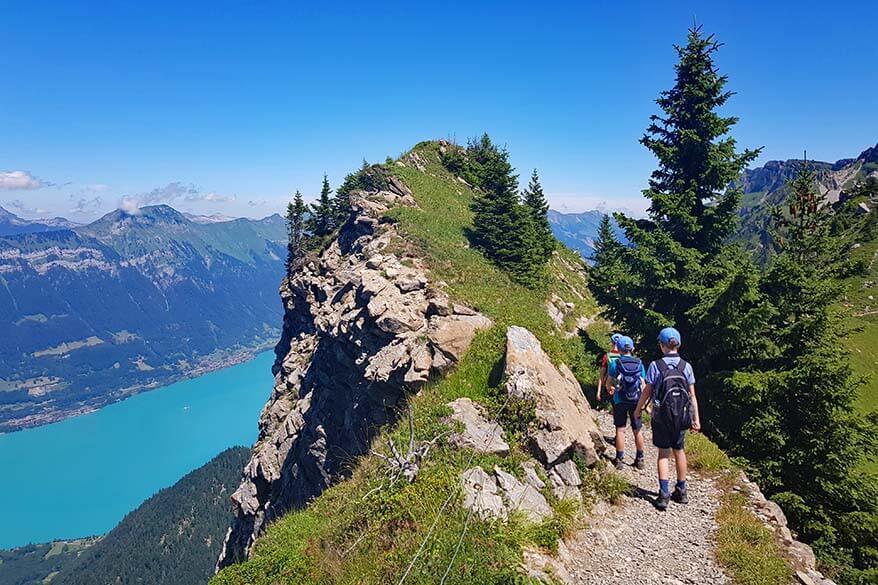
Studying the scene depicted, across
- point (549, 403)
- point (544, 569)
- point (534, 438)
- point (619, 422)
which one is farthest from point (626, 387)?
point (544, 569)

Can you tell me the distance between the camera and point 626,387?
9.66 meters

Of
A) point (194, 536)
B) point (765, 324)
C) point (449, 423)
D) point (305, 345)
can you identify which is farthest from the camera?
point (194, 536)

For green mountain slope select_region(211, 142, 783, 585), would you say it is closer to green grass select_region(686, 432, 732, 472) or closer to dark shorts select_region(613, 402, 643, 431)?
green grass select_region(686, 432, 732, 472)

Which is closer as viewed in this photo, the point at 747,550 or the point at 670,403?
the point at 747,550

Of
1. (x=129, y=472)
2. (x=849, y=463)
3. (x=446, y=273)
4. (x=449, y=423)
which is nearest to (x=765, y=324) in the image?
(x=849, y=463)

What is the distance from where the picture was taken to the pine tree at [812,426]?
39.3ft

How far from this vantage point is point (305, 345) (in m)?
38.8

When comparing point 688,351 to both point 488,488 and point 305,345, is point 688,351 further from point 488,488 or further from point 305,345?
point 305,345

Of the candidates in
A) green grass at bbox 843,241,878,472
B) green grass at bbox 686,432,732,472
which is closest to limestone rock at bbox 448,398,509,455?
green grass at bbox 686,432,732,472

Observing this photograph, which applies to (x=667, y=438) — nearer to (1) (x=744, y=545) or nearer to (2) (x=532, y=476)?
(1) (x=744, y=545)

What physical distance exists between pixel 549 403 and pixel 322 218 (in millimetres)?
41078

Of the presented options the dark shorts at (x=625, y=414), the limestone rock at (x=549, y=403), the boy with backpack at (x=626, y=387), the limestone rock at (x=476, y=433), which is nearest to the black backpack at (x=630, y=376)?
the boy with backpack at (x=626, y=387)

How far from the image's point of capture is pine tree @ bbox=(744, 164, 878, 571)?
12.0 metres

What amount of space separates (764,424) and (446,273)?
45.4 ft
